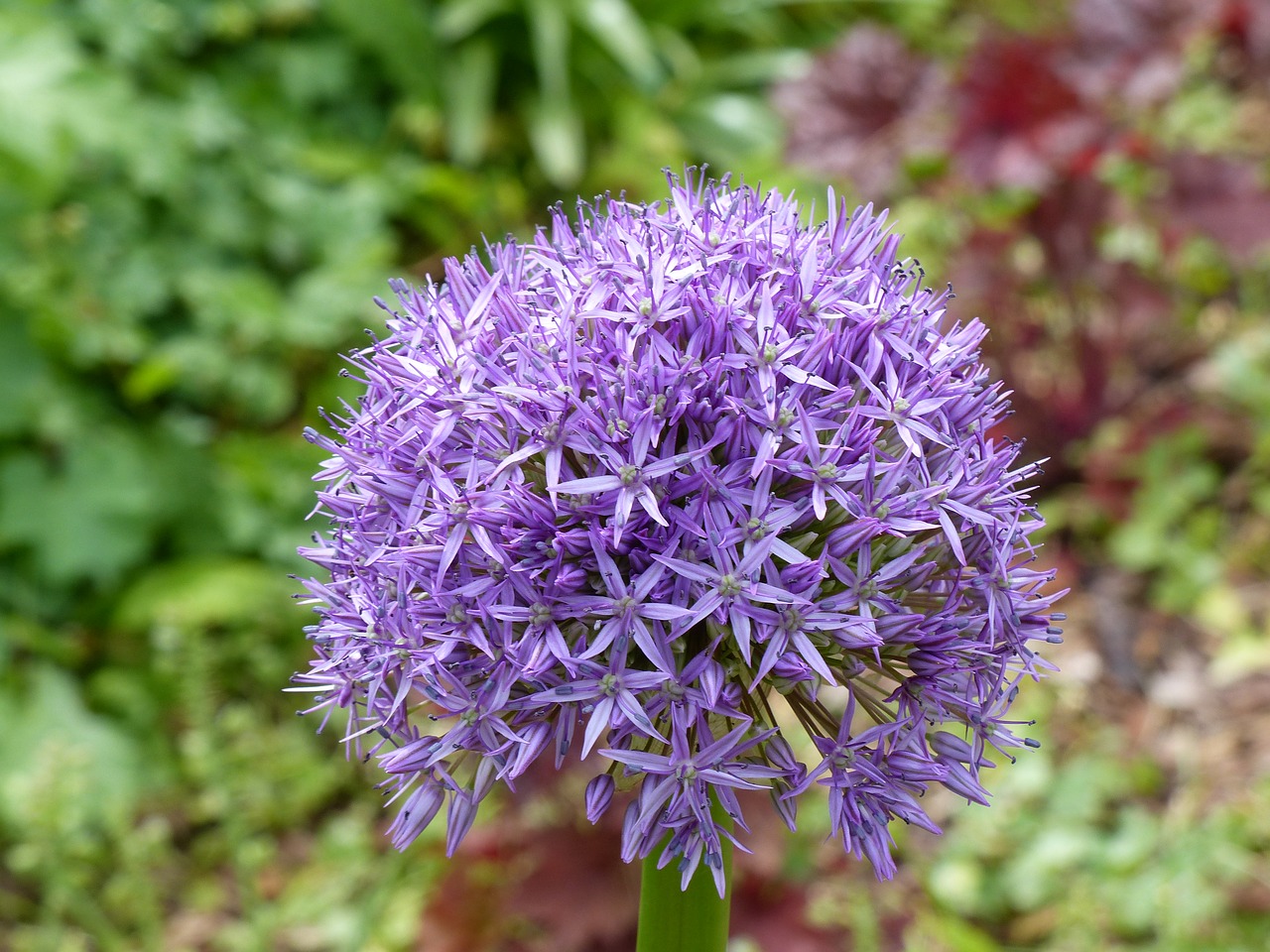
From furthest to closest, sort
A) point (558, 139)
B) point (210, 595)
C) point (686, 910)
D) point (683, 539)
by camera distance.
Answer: point (558, 139) < point (210, 595) < point (686, 910) < point (683, 539)

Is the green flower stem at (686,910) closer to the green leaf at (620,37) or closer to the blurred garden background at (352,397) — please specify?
the blurred garden background at (352,397)

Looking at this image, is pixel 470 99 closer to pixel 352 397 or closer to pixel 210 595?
pixel 352 397

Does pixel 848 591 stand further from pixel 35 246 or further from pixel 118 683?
pixel 35 246

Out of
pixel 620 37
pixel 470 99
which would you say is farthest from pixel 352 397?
pixel 620 37

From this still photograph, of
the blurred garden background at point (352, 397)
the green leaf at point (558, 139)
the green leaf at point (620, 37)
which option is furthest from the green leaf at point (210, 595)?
the green leaf at point (620, 37)

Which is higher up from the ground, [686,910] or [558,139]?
[558,139]

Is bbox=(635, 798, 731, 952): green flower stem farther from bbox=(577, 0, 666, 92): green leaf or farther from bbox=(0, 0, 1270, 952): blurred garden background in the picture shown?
bbox=(577, 0, 666, 92): green leaf

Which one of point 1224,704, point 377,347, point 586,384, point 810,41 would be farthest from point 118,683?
point 810,41
